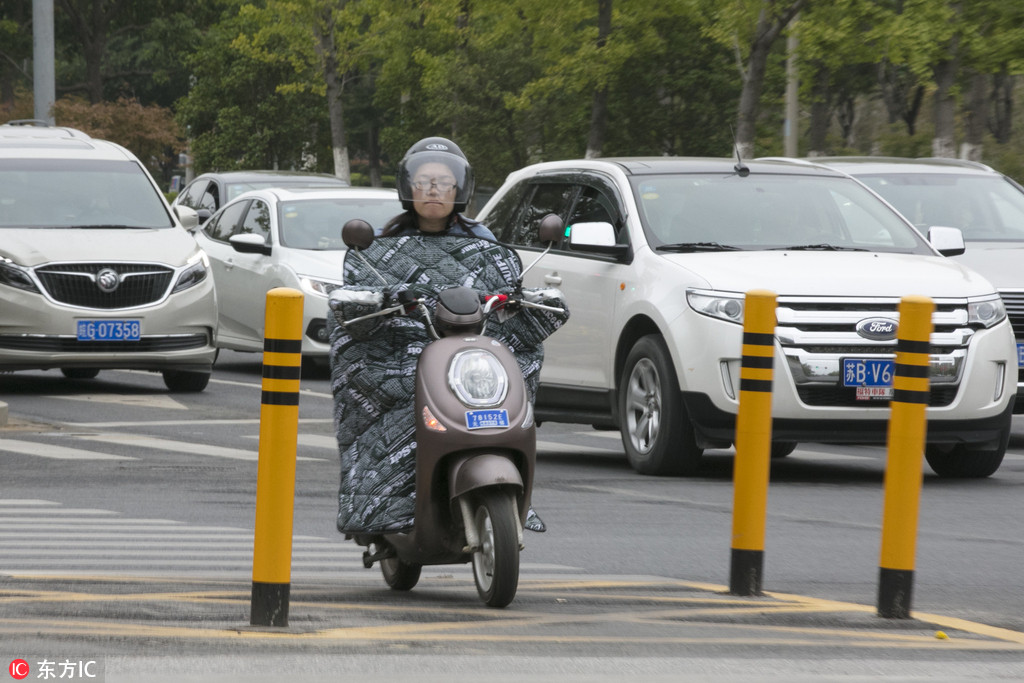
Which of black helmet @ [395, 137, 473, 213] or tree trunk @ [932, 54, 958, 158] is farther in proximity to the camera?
tree trunk @ [932, 54, 958, 158]

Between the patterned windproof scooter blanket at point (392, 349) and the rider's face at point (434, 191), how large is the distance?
91 mm

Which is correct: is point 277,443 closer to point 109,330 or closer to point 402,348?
point 402,348

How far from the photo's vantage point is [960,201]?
13859mm

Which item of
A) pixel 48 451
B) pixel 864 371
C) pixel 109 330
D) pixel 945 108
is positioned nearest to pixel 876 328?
pixel 864 371

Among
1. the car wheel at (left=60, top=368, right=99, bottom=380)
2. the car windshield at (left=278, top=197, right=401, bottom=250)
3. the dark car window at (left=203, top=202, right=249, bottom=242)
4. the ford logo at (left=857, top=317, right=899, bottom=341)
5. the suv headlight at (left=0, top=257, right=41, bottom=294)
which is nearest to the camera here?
the ford logo at (left=857, top=317, right=899, bottom=341)

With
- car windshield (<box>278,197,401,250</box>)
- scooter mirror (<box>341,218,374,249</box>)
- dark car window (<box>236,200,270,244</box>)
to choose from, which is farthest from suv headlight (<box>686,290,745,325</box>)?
dark car window (<box>236,200,270,244</box>)

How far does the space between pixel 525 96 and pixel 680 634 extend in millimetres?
34456

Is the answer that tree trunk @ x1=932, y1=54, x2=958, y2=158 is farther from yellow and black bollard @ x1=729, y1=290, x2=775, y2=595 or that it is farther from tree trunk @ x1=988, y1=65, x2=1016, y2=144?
tree trunk @ x1=988, y1=65, x2=1016, y2=144

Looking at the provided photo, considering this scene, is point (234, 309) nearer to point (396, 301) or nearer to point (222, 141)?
point (396, 301)

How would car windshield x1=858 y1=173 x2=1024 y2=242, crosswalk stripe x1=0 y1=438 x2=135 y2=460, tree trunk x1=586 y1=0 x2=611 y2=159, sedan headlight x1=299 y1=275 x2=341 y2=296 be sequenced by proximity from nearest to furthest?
crosswalk stripe x1=0 y1=438 x2=135 y2=460 < car windshield x1=858 y1=173 x2=1024 y2=242 < sedan headlight x1=299 y1=275 x2=341 y2=296 < tree trunk x1=586 y1=0 x2=611 y2=159

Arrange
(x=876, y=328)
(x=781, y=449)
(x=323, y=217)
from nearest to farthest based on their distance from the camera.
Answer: (x=876, y=328) < (x=781, y=449) < (x=323, y=217)

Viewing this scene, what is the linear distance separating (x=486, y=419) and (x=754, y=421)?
0.94 meters

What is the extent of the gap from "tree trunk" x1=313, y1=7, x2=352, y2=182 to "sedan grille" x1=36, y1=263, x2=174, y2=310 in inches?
1375

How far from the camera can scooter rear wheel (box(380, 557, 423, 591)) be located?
6.36 metres
